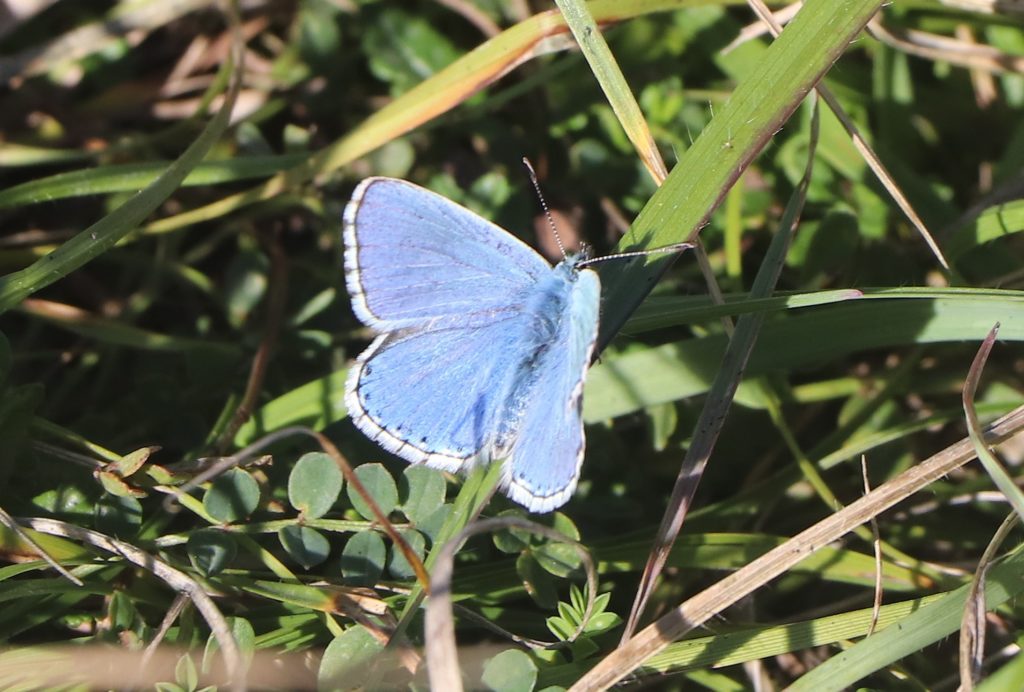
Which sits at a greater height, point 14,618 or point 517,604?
point 14,618

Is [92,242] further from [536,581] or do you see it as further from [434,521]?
[536,581]

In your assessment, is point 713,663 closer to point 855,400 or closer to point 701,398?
point 701,398

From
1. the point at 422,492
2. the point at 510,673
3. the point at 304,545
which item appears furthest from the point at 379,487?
the point at 510,673

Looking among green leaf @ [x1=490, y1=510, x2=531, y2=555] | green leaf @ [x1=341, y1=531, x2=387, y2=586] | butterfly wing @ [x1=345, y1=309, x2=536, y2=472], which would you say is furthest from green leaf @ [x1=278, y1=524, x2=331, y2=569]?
green leaf @ [x1=490, y1=510, x2=531, y2=555]

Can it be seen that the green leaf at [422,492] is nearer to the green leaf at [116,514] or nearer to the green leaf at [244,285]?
the green leaf at [116,514]

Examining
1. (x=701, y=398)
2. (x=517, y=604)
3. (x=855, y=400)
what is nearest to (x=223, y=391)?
(x=517, y=604)

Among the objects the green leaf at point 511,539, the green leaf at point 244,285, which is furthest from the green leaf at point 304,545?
the green leaf at point 244,285
